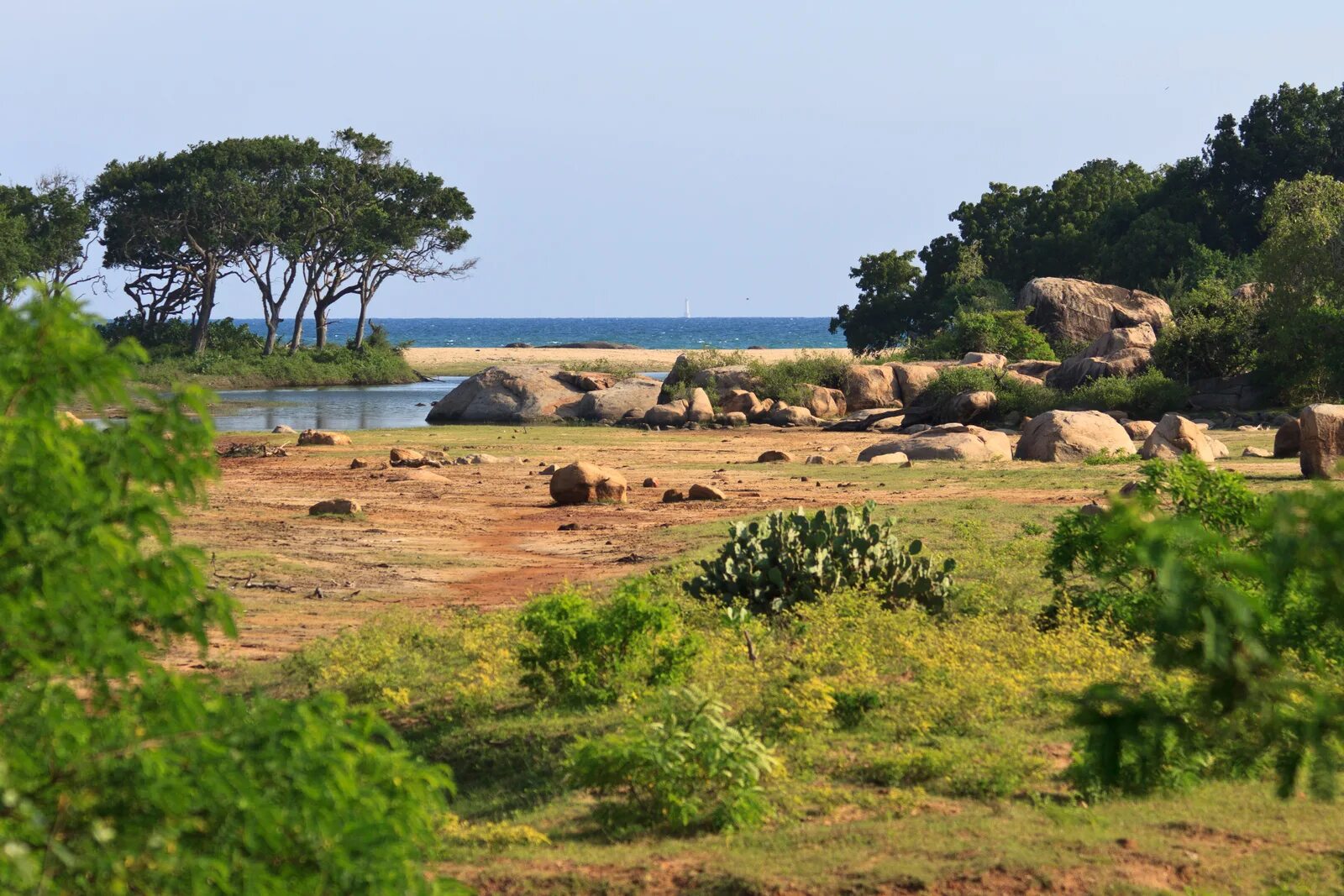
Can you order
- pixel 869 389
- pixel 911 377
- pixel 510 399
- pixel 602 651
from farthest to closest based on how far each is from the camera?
pixel 510 399, pixel 911 377, pixel 869 389, pixel 602 651

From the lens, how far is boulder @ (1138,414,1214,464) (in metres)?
21.7

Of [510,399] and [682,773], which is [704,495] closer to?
[682,773]

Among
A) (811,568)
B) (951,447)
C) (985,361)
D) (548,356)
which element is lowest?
(811,568)

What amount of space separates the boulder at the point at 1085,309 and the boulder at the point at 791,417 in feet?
38.4

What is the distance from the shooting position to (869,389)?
3962cm

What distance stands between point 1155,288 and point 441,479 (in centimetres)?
3645

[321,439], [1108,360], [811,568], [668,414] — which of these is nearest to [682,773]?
[811,568]

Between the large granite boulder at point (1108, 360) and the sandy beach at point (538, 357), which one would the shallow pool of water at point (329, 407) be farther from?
the large granite boulder at point (1108, 360)

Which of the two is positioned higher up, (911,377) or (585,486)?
(911,377)

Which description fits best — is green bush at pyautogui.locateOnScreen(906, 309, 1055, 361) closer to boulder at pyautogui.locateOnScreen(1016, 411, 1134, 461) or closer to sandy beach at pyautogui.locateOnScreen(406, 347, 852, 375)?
boulder at pyautogui.locateOnScreen(1016, 411, 1134, 461)

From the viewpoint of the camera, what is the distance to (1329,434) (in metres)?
18.8

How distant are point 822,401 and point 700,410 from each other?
384 centimetres

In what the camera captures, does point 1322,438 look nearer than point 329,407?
Yes

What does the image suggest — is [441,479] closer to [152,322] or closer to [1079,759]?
[1079,759]
